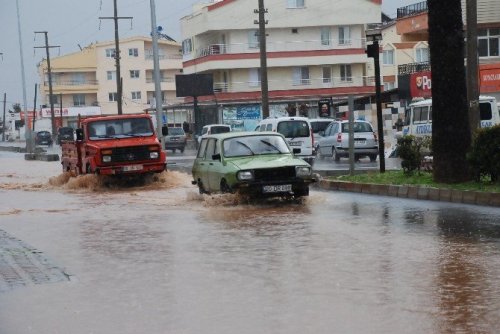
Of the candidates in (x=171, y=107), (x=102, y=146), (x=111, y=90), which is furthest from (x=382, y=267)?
(x=111, y=90)

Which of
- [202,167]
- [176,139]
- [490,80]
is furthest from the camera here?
[176,139]

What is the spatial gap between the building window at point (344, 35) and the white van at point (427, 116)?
1956 inches

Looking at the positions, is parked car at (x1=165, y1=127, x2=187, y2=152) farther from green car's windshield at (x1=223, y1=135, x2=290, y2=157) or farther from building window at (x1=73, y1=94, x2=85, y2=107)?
building window at (x1=73, y1=94, x2=85, y2=107)

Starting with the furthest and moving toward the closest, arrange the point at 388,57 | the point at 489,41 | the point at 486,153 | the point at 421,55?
the point at 388,57 → the point at 421,55 → the point at 489,41 → the point at 486,153

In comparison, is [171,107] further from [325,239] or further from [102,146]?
[325,239]

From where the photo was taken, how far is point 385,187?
20953 millimetres

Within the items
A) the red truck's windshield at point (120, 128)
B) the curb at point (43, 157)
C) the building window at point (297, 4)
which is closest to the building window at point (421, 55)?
the building window at point (297, 4)

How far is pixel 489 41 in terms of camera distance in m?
50.1

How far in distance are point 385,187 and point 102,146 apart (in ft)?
29.8

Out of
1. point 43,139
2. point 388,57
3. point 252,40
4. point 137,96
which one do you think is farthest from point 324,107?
point 137,96

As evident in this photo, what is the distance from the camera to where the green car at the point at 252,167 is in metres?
18.4

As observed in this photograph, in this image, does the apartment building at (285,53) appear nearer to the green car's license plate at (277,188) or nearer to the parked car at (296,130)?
the parked car at (296,130)

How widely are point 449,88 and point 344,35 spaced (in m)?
65.0

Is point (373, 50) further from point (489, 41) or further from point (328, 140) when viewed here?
point (489, 41)
